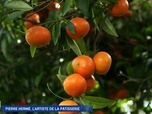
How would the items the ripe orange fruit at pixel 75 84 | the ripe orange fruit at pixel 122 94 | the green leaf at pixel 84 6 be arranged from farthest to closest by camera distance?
the ripe orange fruit at pixel 122 94 → the green leaf at pixel 84 6 → the ripe orange fruit at pixel 75 84

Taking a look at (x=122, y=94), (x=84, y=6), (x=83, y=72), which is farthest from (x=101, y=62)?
(x=122, y=94)

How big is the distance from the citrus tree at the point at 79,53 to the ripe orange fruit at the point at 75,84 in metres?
0.02

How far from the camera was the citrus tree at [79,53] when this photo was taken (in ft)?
2.96

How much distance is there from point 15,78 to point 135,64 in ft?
1.97

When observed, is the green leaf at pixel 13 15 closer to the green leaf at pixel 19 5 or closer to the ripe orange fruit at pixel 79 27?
the green leaf at pixel 19 5

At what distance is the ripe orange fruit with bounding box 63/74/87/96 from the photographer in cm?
82

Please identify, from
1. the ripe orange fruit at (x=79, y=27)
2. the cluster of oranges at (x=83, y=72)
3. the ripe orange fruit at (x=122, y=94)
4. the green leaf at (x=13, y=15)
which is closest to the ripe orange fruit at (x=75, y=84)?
the cluster of oranges at (x=83, y=72)

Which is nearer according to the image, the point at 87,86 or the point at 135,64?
the point at 87,86

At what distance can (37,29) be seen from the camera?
0.89 m

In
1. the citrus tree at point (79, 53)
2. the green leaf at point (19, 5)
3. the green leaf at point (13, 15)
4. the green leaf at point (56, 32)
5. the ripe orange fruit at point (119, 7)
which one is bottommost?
the citrus tree at point (79, 53)

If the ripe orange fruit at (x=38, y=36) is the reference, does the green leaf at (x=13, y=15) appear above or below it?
above

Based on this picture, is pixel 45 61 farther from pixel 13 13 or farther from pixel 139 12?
pixel 13 13

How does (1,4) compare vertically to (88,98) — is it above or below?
above

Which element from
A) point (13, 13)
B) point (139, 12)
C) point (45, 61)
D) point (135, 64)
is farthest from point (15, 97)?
point (13, 13)
